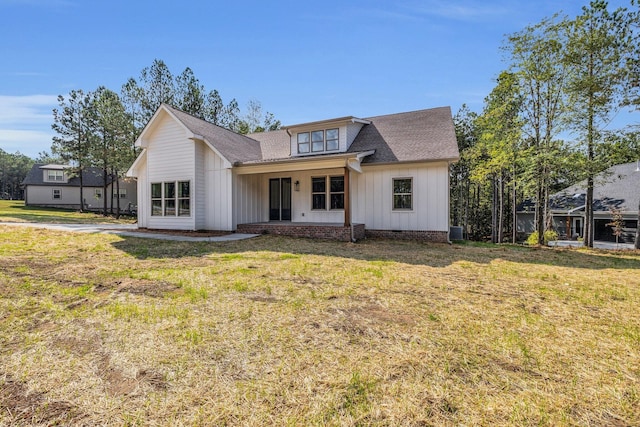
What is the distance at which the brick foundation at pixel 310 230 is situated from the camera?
1102cm

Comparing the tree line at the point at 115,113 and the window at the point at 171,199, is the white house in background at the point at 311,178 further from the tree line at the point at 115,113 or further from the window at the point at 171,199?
the tree line at the point at 115,113

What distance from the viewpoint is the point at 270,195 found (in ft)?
47.8

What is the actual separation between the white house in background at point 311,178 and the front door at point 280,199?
47 mm

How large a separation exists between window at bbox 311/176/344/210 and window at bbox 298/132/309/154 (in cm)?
157

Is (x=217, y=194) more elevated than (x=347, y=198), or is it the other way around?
(x=217, y=194)

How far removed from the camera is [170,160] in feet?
43.3

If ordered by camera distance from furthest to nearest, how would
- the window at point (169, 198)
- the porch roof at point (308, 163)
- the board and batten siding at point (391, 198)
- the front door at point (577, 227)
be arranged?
the front door at point (577, 227) < the window at point (169, 198) < the board and batten siding at point (391, 198) < the porch roof at point (308, 163)

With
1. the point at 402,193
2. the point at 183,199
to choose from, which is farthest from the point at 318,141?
the point at 183,199

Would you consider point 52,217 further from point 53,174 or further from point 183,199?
point 53,174

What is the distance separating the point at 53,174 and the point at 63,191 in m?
2.32

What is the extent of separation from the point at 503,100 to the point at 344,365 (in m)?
20.8

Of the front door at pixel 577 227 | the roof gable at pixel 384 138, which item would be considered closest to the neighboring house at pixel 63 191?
the roof gable at pixel 384 138

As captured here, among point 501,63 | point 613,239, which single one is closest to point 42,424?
point 501,63

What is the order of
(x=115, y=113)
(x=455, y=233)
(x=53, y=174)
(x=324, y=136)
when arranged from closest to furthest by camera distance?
(x=455, y=233) < (x=324, y=136) < (x=115, y=113) < (x=53, y=174)
